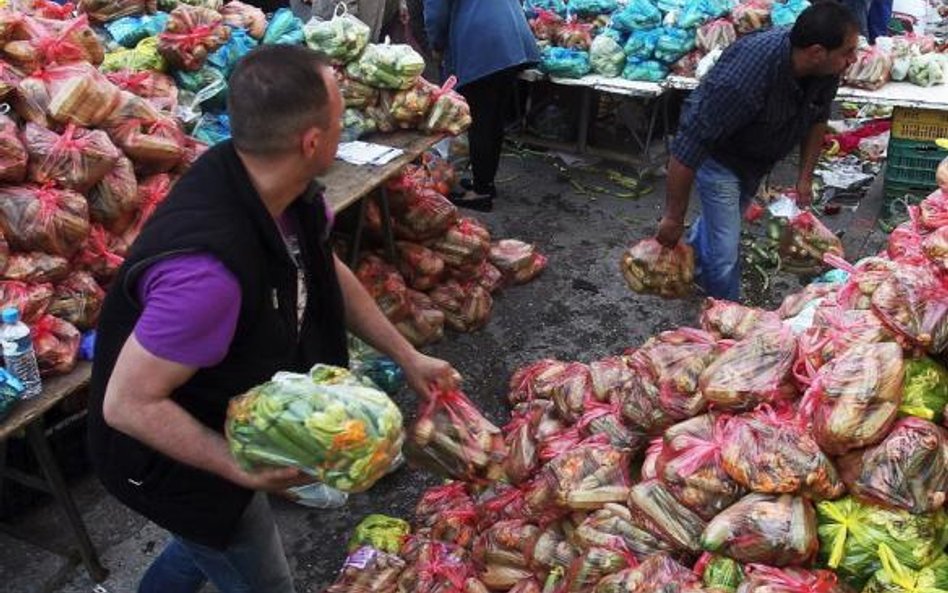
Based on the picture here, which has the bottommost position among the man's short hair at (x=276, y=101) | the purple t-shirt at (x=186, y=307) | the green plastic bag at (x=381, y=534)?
the green plastic bag at (x=381, y=534)

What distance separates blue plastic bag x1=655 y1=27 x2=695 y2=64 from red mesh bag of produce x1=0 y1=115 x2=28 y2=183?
187 inches

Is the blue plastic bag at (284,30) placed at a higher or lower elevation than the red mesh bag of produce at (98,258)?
higher

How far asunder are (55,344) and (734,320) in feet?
7.73

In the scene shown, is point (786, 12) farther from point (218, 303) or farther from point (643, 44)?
point (218, 303)

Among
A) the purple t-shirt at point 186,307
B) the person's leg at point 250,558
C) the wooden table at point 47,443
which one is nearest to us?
the purple t-shirt at point 186,307

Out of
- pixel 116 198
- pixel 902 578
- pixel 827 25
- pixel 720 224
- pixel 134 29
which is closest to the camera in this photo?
pixel 902 578

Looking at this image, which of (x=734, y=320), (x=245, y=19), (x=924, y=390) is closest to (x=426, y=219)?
(x=245, y=19)

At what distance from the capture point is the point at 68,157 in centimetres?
346

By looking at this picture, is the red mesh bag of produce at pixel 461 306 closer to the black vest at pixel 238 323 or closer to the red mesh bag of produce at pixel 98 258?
the red mesh bag of produce at pixel 98 258

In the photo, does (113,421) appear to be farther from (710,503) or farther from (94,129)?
(94,129)

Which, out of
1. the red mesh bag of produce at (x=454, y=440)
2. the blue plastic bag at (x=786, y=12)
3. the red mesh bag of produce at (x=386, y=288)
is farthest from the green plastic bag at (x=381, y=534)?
the blue plastic bag at (x=786, y=12)

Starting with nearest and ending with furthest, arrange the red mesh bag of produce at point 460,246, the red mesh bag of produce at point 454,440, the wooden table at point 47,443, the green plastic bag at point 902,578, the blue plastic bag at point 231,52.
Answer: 1. the green plastic bag at point 902,578
2. the red mesh bag of produce at point 454,440
3. the wooden table at point 47,443
4. the blue plastic bag at point 231,52
5. the red mesh bag of produce at point 460,246

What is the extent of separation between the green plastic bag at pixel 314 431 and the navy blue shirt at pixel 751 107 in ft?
8.79

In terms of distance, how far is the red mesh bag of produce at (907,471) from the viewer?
7.71ft
